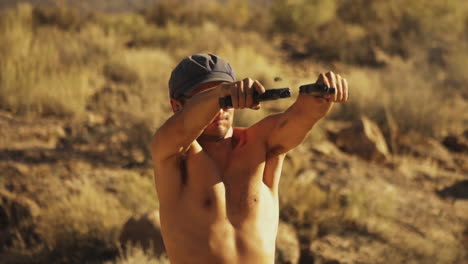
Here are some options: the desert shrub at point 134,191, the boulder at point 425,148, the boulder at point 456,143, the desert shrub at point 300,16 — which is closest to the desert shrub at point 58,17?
the desert shrub at point 300,16

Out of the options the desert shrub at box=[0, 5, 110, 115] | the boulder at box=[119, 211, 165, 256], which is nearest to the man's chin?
the boulder at box=[119, 211, 165, 256]

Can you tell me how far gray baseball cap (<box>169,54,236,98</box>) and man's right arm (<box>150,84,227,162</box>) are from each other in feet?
0.79

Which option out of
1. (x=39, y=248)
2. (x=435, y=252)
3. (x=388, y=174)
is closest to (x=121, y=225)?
(x=39, y=248)

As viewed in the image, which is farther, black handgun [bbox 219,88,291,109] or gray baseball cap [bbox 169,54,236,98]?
gray baseball cap [bbox 169,54,236,98]

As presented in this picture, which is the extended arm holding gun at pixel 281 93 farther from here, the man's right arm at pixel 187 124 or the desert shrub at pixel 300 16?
the desert shrub at pixel 300 16

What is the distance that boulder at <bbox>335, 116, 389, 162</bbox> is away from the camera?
6977mm

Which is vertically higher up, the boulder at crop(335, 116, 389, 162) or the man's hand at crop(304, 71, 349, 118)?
the man's hand at crop(304, 71, 349, 118)

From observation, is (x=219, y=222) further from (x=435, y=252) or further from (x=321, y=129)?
(x=321, y=129)

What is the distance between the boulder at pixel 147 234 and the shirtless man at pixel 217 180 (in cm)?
192

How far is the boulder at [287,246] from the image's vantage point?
4734 mm

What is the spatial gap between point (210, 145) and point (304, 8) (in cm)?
1316

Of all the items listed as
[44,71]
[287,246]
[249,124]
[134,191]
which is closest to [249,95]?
[287,246]

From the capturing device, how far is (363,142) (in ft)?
23.1

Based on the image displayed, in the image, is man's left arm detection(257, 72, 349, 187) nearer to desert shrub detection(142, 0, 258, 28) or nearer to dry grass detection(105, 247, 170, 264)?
dry grass detection(105, 247, 170, 264)
